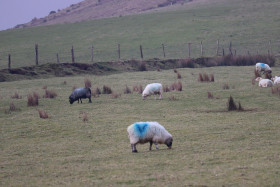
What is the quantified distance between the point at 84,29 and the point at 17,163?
5686 cm

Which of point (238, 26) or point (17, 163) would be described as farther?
point (238, 26)

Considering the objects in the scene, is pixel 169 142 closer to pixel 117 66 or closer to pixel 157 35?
pixel 117 66

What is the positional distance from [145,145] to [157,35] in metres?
48.7

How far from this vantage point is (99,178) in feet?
30.3

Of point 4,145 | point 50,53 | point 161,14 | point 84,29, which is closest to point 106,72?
point 50,53

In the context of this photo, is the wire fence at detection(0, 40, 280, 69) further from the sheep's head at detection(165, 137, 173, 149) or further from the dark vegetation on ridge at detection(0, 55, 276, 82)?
the sheep's head at detection(165, 137, 173, 149)

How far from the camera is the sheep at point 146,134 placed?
11422mm

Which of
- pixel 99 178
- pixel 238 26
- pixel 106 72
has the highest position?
pixel 238 26

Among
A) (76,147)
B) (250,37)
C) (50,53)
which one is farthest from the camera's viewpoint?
(250,37)

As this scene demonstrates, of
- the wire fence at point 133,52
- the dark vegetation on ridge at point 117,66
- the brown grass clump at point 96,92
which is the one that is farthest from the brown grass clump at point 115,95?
the wire fence at point 133,52

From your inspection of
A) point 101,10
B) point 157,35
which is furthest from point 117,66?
point 101,10

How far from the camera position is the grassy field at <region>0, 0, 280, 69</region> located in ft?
164

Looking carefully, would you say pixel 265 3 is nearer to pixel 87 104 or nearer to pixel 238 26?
pixel 238 26

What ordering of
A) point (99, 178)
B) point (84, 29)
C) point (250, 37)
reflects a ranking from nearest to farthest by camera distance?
1. point (99, 178)
2. point (250, 37)
3. point (84, 29)
